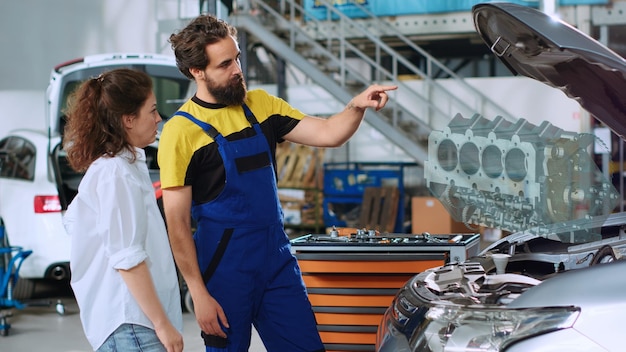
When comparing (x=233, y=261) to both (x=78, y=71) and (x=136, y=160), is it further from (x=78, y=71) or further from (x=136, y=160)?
(x=78, y=71)

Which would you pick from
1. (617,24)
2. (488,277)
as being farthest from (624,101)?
(617,24)

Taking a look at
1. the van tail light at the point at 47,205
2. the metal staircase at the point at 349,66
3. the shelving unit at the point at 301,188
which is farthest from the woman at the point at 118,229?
the shelving unit at the point at 301,188

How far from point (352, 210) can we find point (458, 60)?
11.8 feet

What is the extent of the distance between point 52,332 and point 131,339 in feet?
11.9

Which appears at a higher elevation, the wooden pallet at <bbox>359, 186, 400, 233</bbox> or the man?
the man

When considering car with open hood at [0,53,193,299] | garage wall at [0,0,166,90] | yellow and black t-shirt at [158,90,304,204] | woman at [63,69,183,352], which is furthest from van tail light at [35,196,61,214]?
woman at [63,69,183,352]

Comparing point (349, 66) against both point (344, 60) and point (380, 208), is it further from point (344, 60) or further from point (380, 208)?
point (380, 208)

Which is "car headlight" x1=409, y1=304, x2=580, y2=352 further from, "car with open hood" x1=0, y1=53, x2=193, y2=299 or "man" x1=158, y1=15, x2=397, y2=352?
"car with open hood" x1=0, y1=53, x2=193, y2=299

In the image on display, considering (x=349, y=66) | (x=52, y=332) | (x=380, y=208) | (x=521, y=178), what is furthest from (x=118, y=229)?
(x=349, y=66)

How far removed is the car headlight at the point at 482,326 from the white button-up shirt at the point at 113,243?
65cm

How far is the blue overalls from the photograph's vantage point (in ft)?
8.34

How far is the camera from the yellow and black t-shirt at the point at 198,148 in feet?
8.18

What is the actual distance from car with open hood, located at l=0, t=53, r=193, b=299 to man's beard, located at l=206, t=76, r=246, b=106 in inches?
115

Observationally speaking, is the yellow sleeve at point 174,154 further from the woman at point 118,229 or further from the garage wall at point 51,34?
the garage wall at point 51,34
